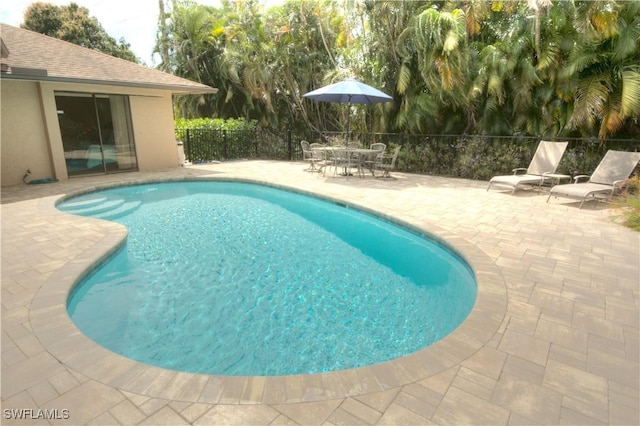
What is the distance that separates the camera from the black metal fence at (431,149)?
902 cm

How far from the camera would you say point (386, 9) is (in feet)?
35.7

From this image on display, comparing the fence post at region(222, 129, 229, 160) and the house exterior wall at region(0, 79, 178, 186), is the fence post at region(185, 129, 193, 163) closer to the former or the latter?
the fence post at region(222, 129, 229, 160)

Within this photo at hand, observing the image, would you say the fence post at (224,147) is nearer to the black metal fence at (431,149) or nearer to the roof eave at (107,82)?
the black metal fence at (431,149)

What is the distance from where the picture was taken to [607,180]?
754 centimetres

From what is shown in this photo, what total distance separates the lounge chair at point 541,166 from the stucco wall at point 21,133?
12245 millimetres

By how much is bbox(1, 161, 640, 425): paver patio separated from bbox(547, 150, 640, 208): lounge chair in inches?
87.8

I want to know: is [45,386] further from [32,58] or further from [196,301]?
[32,58]

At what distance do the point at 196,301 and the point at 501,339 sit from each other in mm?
3245

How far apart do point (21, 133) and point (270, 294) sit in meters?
9.72

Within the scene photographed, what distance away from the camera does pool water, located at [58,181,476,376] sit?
11.1 feet

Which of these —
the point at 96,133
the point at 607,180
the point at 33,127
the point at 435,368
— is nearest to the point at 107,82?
the point at 96,133

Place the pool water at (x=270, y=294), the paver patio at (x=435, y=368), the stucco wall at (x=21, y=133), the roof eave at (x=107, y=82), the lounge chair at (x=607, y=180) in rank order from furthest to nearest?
the stucco wall at (x=21, y=133), the roof eave at (x=107, y=82), the lounge chair at (x=607, y=180), the pool water at (x=270, y=294), the paver patio at (x=435, y=368)

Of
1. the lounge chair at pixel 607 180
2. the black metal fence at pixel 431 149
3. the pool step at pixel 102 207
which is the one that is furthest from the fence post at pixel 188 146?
the lounge chair at pixel 607 180

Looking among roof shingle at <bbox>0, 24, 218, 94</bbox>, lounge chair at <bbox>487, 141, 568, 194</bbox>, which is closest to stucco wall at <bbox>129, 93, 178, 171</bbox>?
roof shingle at <bbox>0, 24, 218, 94</bbox>
